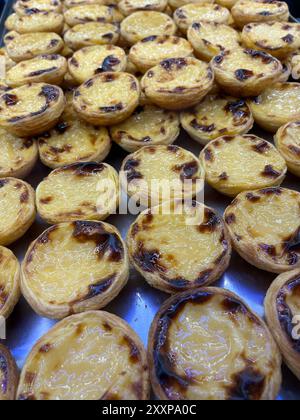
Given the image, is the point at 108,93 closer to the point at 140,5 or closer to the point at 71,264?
the point at 71,264

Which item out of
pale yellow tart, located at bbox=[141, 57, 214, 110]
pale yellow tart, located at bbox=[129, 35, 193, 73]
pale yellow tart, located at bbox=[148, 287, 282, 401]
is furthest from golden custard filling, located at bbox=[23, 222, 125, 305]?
pale yellow tart, located at bbox=[129, 35, 193, 73]

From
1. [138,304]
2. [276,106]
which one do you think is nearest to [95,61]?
[276,106]

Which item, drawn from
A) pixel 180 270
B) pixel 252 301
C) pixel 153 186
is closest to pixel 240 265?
pixel 252 301

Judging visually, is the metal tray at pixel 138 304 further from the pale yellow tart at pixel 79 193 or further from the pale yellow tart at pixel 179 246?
the pale yellow tart at pixel 79 193

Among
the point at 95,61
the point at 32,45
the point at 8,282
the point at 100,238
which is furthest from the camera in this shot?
the point at 32,45

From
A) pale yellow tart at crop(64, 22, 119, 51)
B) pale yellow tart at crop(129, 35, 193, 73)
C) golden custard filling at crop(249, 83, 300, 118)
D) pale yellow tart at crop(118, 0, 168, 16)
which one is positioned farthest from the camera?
pale yellow tart at crop(118, 0, 168, 16)

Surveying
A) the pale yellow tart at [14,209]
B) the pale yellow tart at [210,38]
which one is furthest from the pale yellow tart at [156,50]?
the pale yellow tart at [14,209]

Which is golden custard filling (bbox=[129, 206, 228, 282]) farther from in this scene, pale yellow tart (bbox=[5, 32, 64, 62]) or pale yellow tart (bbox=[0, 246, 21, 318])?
pale yellow tart (bbox=[5, 32, 64, 62])

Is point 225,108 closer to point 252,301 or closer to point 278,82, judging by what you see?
point 278,82
